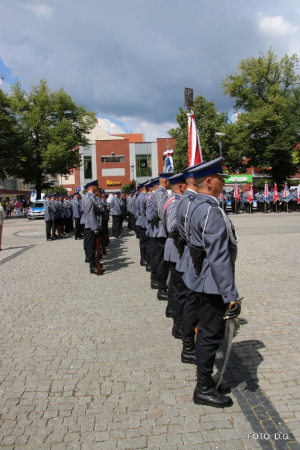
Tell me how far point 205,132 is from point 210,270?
44.4 m

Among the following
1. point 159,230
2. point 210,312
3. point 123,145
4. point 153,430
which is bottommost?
point 153,430

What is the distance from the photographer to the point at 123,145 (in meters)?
61.4

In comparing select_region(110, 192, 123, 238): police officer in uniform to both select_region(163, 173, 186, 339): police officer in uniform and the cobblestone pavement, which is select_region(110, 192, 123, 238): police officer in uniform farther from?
select_region(163, 173, 186, 339): police officer in uniform

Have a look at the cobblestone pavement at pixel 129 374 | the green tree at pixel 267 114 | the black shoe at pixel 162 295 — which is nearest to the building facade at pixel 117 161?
the green tree at pixel 267 114

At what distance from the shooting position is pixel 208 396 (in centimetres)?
306

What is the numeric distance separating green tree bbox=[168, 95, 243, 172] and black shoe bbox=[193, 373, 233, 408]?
40.7 m

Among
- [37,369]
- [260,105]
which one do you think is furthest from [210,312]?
[260,105]

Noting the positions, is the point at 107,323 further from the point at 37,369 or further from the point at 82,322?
the point at 37,369

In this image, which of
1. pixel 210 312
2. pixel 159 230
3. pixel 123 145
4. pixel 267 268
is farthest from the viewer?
pixel 123 145

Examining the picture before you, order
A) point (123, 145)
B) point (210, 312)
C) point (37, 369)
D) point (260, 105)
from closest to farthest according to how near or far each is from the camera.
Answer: point (210, 312) < point (37, 369) < point (260, 105) < point (123, 145)

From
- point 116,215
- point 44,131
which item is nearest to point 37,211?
point 44,131

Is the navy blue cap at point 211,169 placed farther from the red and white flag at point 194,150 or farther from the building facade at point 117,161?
the building facade at point 117,161

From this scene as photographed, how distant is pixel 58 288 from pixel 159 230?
2.41 m

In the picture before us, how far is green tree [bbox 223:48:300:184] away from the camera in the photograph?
3747cm
